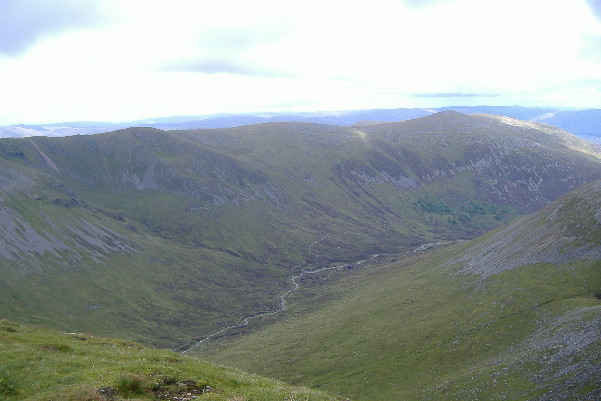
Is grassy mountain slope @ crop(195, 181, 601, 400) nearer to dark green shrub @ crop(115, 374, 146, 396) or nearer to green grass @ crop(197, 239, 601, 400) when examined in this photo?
green grass @ crop(197, 239, 601, 400)

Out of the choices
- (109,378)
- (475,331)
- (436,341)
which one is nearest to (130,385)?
(109,378)

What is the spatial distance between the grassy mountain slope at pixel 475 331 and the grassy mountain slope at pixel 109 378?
4641 centimetres

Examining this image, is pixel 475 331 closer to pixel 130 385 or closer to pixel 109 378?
pixel 130 385

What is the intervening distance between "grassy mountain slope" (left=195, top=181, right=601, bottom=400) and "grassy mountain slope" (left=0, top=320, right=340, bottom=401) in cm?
4641

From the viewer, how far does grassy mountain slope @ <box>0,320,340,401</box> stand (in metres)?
30.3

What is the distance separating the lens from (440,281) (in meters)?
147

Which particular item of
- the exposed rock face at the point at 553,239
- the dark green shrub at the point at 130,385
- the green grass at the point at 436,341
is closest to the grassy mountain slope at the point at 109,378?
the dark green shrub at the point at 130,385

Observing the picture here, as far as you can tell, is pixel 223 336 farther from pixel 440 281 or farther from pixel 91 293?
pixel 440 281

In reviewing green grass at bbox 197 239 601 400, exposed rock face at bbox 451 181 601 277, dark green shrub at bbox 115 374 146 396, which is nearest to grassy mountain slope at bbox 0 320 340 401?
dark green shrub at bbox 115 374 146 396

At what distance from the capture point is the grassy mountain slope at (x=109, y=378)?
1192 inches

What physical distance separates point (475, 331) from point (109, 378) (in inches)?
3312

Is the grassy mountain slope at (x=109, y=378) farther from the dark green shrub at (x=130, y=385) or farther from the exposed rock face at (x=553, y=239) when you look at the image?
the exposed rock face at (x=553, y=239)

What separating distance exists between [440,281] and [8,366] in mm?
135129

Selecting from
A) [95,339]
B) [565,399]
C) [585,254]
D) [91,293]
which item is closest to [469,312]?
[585,254]
